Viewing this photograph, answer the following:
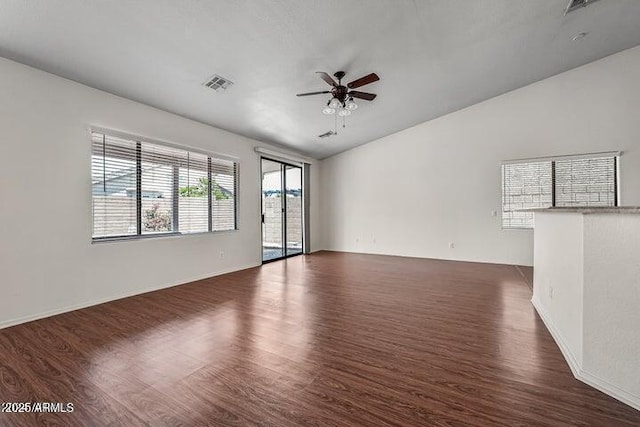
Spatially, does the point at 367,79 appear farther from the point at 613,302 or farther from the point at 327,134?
the point at 613,302

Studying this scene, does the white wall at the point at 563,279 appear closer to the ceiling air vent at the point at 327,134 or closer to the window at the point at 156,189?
the ceiling air vent at the point at 327,134

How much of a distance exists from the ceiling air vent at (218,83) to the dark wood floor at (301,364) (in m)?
2.88

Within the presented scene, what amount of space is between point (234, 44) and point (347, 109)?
5.53 feet

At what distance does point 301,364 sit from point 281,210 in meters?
5.07

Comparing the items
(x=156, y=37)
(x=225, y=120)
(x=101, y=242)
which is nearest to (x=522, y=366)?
(x=156, y=37)

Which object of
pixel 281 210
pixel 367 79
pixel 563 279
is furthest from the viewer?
pixel 281 210

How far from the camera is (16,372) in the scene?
6.48ft

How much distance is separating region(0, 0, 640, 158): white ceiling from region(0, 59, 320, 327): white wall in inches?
11.3

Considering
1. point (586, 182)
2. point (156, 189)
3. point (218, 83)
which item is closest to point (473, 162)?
point (586, 182)

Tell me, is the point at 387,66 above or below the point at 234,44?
above

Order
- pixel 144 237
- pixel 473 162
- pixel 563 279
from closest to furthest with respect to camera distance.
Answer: pixel 563 279, pixel 144 237, pixel 473 162

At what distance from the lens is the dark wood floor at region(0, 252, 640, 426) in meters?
1.54

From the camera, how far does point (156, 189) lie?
4176 millimetres

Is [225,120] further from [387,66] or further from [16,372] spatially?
[16,372]
